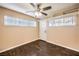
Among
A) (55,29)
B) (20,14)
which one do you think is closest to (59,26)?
(55,29)

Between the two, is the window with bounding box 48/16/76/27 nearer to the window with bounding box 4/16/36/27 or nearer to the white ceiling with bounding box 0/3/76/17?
the white ceiling with bounding box 0/3/76/17

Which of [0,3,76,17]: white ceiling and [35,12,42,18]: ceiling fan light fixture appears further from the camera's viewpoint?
[35,12,42,18]: ceiling fan light fixture

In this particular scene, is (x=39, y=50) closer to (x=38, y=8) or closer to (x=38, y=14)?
(x=38, y=14)

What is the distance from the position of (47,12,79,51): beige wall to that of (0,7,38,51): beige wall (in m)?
0.35

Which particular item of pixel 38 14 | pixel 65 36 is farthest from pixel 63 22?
pixel 38 14

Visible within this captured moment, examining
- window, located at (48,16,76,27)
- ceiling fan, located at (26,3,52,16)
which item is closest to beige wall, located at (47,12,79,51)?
window, located at (48,16,76,27)

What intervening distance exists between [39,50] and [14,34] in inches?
24.3

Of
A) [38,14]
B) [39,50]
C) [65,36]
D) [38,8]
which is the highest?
[38,8]

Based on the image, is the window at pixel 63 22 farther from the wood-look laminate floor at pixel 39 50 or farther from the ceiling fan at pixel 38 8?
the wood-look laminate floor at pixel 39 50

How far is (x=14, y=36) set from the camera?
194 centimetres

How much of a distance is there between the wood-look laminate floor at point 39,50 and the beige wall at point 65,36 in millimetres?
100

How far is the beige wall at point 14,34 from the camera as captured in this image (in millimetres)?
1880

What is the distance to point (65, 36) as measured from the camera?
1.97 m

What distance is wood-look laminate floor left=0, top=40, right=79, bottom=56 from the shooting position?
192 centimetres
